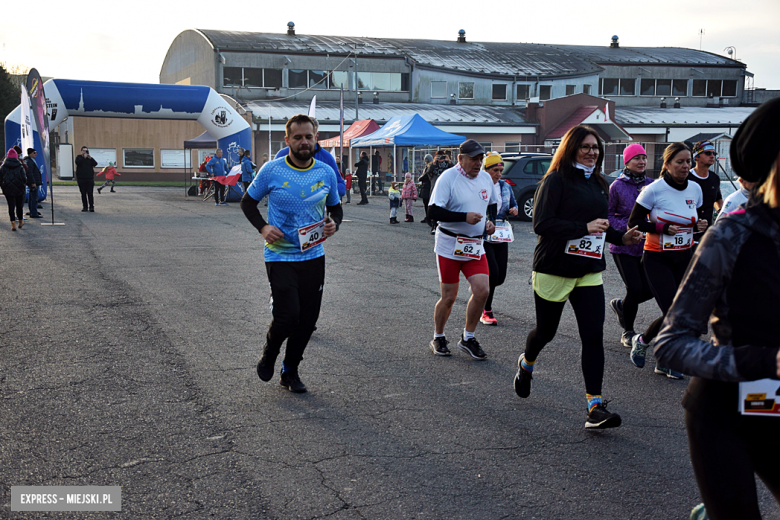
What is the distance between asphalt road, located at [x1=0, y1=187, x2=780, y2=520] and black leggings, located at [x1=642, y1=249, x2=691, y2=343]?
1.29 ft

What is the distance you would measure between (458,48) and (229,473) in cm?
5601

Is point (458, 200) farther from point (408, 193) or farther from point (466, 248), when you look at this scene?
point (408, 193)

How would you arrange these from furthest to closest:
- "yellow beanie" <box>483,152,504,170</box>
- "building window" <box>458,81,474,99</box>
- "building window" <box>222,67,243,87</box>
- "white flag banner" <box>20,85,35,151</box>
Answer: "building window" <box>458,81,474,99</box>, "building window" <box>222,67,243,87</box>, "white flag banner" <box>20,85,35,151</box>, "yellow beanie" <box>483,152,504,170</box>

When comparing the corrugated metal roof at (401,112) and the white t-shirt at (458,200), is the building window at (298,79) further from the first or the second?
the white t-shirt at (458,200)

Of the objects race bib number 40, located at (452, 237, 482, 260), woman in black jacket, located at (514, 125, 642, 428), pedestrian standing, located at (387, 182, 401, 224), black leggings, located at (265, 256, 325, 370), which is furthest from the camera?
pedestrian standing, located at (387, 182, 401, 224)

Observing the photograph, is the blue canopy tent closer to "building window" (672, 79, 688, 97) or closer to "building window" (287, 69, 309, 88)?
"building window" (287, 69, 309, 88)

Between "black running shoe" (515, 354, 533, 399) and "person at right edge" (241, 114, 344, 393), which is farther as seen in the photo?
"person at right edge" (241, 114, 344, 393)

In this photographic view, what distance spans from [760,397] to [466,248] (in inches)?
162

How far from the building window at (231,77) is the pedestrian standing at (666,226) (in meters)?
46.9

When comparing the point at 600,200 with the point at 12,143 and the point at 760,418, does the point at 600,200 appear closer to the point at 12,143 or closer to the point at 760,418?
the point at 760,418

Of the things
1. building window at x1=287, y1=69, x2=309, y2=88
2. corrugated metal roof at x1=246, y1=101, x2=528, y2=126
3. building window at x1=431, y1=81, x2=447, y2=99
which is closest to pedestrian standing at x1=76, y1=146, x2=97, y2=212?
corrugated metal roof at x1=246, y1=101, x2=528, y2=126

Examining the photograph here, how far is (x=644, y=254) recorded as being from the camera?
5965 millimetres

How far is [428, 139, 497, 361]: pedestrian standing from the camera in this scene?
19.8 feet

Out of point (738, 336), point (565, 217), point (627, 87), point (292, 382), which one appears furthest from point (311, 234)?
point (627, 87)
